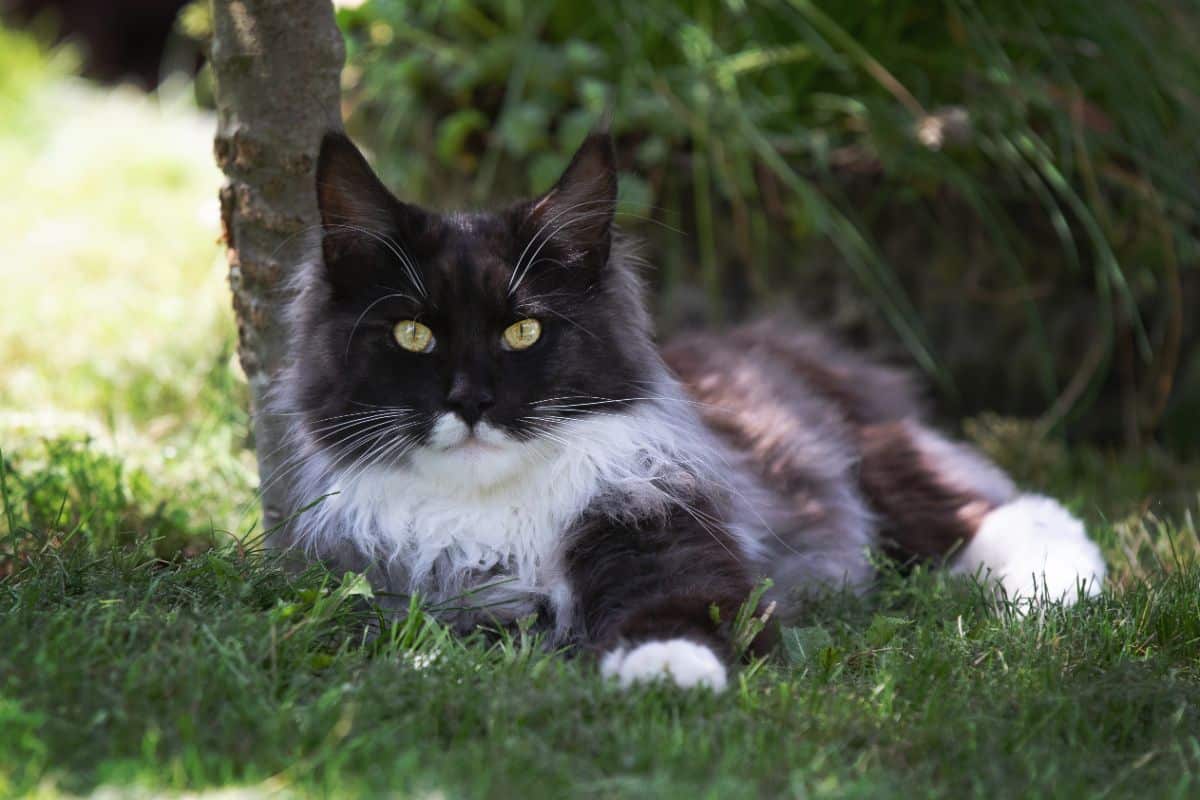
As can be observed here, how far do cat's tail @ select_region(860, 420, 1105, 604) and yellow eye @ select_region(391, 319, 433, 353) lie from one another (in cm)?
153

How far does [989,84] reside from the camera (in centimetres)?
427

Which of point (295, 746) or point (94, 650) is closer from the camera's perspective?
point (295, 746)

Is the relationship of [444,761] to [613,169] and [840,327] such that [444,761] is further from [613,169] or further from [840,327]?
[840,327]

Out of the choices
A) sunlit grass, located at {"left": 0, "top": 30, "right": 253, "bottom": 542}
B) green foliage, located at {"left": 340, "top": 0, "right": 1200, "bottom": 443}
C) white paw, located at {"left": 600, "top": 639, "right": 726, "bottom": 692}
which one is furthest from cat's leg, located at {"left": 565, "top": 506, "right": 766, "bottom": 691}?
green foliage, located at {"left": 340, "top": 0, "right": 1200, "bottom": 443}

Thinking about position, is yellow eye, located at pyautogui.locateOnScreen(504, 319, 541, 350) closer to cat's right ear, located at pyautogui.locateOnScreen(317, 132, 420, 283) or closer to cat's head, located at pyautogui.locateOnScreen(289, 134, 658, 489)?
cat's head, located at pyautogui.locateOnScreen(289, 134, 658, 489)

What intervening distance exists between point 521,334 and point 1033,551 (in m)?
1.55

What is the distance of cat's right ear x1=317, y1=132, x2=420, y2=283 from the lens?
251 cm

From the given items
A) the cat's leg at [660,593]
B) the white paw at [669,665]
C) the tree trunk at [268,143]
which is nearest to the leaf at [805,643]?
the cat's leg at [660,593]

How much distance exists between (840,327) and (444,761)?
3.37 metres

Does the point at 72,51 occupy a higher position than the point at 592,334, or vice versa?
the point at 72,51

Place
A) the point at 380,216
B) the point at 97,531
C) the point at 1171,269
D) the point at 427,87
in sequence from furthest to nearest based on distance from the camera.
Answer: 1. the point at 427,87
2. the point at 1171,269
3. the point at 97,531
4. the point at 380,216

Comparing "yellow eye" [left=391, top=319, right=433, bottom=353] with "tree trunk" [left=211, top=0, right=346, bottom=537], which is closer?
"yellow eye" [left=391, top=319, right=433, bottom=353]

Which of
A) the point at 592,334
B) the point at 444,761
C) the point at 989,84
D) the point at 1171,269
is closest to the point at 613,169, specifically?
the point at 592,334

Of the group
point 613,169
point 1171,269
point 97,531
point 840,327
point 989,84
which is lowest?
point 97,531
